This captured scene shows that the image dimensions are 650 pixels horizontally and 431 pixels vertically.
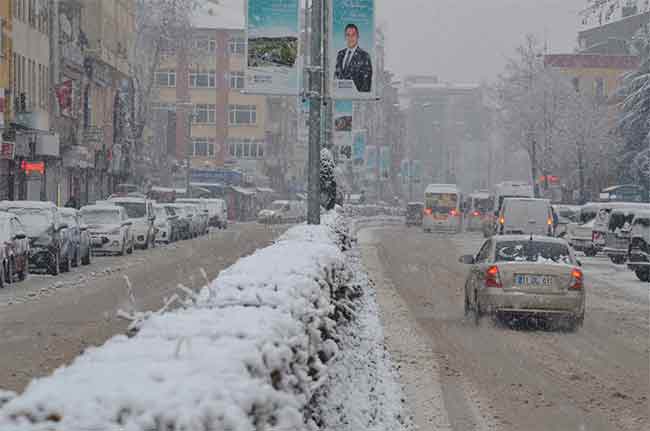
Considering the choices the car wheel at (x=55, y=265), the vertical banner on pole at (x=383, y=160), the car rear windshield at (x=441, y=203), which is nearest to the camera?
the car wheel at (x=55, y=265)

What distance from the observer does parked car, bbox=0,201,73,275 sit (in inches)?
1125

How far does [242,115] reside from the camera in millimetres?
109250

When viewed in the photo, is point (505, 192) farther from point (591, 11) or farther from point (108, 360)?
point (108, 360)

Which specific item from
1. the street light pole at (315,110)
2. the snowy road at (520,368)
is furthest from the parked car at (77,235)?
the snowy road at (520,368)

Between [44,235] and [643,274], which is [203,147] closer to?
[643,274]

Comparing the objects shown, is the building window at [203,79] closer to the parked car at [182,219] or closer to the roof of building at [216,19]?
the roof of building at [216,19]

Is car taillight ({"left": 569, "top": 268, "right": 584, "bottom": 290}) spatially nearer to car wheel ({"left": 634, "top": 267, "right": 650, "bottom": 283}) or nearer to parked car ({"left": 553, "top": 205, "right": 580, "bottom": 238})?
car wheel ({"left": 634, "top": 267, "right": 650, "bottom": 283})

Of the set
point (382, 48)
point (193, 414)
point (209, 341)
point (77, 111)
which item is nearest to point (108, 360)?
point (209, 341)

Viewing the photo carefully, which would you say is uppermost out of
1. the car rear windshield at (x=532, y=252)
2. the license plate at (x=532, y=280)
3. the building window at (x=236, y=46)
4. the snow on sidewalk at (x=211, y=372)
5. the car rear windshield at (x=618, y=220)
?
the building window at (x=236, y=46)

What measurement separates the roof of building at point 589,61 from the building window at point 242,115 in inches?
1002

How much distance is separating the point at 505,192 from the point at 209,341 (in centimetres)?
5948

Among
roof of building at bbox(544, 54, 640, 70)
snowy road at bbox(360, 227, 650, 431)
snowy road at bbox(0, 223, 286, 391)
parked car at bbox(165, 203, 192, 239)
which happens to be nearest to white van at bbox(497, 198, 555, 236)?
snowy road at bbox(0, 223, 286, 391)

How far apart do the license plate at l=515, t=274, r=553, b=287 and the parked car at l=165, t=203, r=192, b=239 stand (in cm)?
3781

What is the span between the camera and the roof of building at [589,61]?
10600 cm
